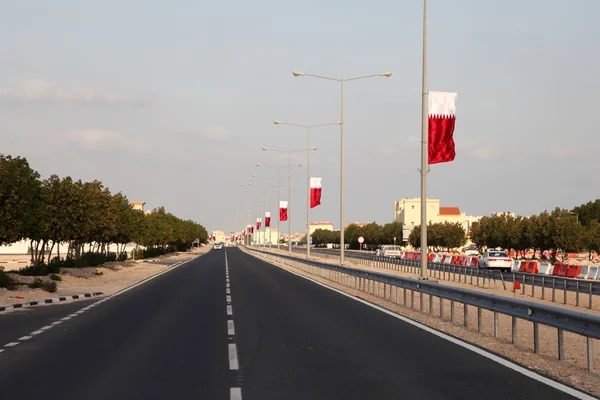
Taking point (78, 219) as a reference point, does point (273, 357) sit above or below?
below

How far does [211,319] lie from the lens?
705 inches

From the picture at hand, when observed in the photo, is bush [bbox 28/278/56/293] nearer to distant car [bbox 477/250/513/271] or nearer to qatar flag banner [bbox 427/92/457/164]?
qatar flag banner [bbox 427/92/457/164]

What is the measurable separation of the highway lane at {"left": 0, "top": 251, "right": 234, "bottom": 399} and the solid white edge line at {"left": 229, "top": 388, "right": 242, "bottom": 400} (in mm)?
55

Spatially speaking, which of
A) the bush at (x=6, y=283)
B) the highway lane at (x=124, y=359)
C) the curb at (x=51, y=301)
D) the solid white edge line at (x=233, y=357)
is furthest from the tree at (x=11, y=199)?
the solid white edge line at (x=233, y=357)

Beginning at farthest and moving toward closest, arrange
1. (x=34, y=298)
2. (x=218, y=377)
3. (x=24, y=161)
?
(x=24, y=161) → (x=34, y=298) → (x=218, y=377)

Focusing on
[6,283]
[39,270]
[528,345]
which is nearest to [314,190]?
[39,270]

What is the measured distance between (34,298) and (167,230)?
6588cm

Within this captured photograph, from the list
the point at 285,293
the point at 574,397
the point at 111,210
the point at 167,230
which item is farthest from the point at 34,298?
the point at 167,230

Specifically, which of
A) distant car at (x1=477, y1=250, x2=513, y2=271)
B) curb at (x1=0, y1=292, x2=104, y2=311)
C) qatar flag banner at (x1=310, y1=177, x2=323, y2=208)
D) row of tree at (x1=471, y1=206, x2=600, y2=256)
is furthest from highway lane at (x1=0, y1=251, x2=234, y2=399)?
row of tree at (x1=471, y1=206, x2=600, y2=256)

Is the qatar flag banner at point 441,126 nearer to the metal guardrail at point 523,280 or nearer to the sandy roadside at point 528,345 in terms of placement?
the sandy roadside at point 528,345

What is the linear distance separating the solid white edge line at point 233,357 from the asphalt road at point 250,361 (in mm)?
46

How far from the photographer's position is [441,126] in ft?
72.3

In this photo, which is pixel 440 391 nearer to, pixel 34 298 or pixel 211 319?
pixel 211 319

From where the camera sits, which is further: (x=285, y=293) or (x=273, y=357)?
(x=285, y=293)
